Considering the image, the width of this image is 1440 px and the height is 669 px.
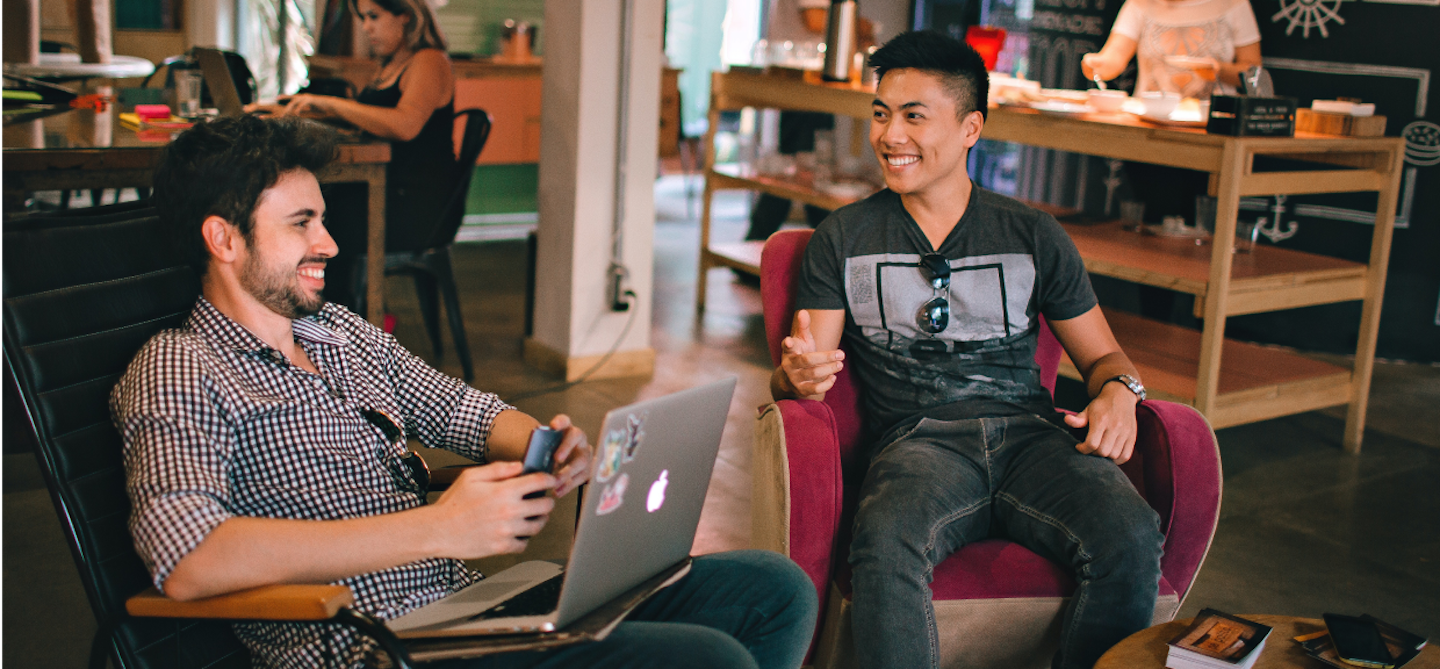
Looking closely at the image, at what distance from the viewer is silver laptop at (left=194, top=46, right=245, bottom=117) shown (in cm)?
372

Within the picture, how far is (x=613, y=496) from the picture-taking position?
1316 millimetres

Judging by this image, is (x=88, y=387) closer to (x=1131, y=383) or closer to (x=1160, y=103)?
(x=1131, y=383)

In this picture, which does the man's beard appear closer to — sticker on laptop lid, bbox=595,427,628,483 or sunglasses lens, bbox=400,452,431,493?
sunglasses lens, bbox=400,452,431,493

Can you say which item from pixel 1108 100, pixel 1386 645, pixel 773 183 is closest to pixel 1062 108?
pixel 1108 100

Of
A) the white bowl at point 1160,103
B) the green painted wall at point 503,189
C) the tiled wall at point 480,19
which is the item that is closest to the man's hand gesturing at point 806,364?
the white bowl at point 1160,103

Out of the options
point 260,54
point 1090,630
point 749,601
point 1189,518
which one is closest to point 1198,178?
point 1189,518

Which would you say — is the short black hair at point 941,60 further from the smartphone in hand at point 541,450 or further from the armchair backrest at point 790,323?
the smartphone in hand at point 541,450

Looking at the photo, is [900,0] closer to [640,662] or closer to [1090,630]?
[1090,630]

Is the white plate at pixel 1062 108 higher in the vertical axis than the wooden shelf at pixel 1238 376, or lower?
higher

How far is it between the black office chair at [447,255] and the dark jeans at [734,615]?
2.31m

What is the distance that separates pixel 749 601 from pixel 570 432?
0.34 metres

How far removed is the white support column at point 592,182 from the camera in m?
3.90

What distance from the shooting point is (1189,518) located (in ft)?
6.57

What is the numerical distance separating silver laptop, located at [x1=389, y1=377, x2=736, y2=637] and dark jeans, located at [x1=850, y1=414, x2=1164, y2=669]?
15.3 inches
